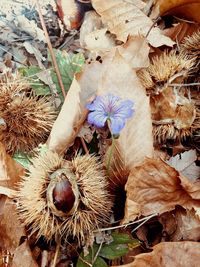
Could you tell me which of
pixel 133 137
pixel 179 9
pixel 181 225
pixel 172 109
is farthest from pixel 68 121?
pixel 179 9

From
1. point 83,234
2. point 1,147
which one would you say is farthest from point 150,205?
point 1,147

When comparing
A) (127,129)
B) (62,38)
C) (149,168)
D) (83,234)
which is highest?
(62,38)

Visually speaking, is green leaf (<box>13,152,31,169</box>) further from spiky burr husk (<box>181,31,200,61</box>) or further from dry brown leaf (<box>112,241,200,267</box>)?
spiky burr husk (<box>181,31,200,61</box>)

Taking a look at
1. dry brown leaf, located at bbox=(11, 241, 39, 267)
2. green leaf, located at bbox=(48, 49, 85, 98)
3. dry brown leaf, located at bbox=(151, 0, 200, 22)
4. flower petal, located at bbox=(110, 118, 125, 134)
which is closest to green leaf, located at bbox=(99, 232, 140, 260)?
dry brown leaf, located at bbox=(11, 241, 39, 267)

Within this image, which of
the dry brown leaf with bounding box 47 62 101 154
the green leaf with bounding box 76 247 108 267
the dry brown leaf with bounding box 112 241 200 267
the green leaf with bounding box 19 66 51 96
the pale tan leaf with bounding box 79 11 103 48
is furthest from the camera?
the pale tan leaf with bounding box 79 11 103 48

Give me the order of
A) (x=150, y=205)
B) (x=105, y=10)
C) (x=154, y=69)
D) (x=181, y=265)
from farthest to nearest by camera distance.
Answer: (x=105, y=10), (x=154, y=69), (x=150, y=205), (x=181, y=265)

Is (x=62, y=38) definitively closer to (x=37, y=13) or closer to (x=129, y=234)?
(x=37, y=13)

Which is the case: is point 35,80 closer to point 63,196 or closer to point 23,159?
point 23,159

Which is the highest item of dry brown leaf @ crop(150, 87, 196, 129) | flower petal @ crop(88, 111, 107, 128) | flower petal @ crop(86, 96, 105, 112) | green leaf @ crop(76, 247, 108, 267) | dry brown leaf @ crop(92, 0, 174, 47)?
dry brown leaf @ crop(92, 0, 174, 47)
